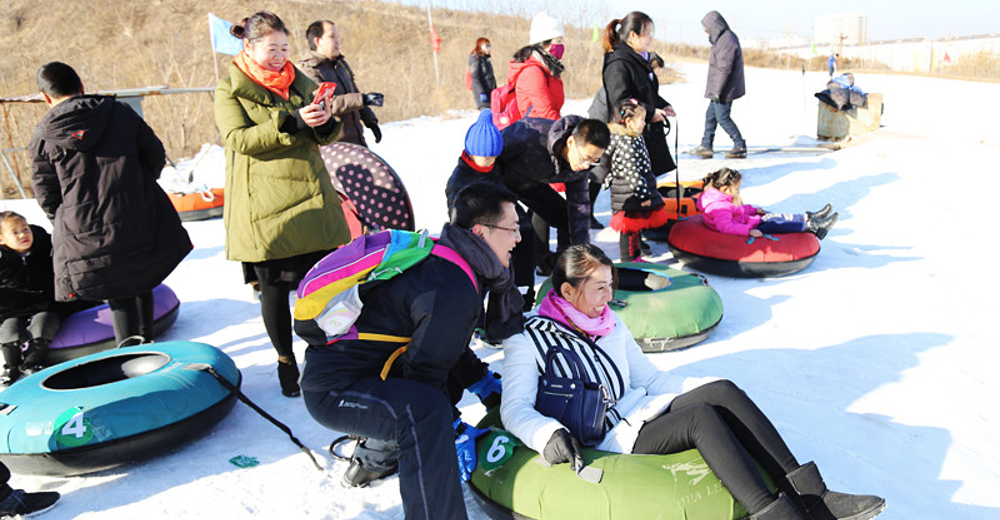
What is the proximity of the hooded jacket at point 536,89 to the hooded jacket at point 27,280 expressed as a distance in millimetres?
3272

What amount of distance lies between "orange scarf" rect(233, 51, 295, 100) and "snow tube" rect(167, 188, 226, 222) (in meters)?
5.04

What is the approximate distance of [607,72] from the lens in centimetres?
560

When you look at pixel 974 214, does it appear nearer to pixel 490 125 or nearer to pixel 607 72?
pixel 607 72

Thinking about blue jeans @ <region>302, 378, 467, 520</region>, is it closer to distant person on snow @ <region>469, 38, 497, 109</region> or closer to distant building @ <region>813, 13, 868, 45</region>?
distant person on snow @ <region>469, 38, 497, 109</region>

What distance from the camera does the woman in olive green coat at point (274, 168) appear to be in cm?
288

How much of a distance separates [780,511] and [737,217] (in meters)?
3.57

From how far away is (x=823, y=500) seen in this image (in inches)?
82.7

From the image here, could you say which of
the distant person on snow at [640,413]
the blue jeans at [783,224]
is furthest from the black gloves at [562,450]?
the blue jeans at [783,224]

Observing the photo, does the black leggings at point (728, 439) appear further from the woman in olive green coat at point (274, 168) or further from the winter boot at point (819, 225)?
the winter boot at point (819, 225)

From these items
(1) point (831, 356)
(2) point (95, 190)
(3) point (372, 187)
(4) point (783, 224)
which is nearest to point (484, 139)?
(3) point (372, 187)

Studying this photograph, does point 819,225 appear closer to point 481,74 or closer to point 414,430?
point 414,430

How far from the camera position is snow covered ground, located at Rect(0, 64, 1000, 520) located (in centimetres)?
255

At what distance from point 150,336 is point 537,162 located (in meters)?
2.41

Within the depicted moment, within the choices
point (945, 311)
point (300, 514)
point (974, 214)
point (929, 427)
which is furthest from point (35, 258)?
point (974, 214)
